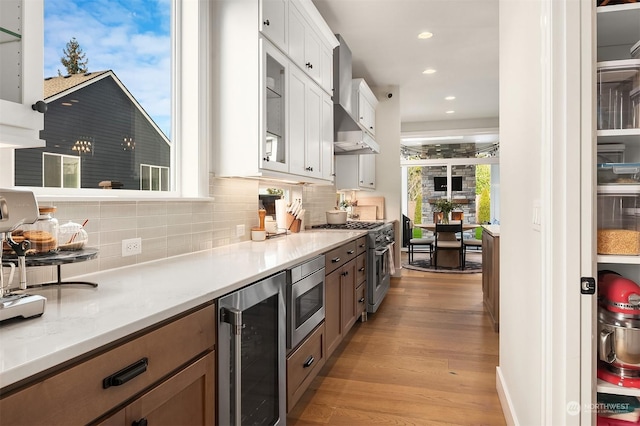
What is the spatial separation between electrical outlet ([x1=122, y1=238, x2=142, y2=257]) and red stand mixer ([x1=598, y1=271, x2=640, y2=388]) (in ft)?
6.77

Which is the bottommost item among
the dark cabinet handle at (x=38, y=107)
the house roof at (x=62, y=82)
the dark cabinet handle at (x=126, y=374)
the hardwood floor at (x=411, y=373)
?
the hardwood floor at (x=411, y=373)

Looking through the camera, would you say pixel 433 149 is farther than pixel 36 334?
Yes

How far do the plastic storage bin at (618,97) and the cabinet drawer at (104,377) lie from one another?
5.53 feet

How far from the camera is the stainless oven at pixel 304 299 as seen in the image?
6.83 ft

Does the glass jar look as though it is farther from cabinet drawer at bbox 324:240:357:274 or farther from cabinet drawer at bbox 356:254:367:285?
cabinet drawer at bbox 356:254:367:285

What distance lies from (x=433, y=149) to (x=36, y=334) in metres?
9.61

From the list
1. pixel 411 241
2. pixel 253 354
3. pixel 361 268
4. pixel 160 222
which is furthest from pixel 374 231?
pixel 411 241

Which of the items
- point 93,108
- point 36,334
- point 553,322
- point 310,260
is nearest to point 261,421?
point 310,260

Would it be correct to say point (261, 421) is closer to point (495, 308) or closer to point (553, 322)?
point (553, 322)

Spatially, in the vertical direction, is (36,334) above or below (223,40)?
below

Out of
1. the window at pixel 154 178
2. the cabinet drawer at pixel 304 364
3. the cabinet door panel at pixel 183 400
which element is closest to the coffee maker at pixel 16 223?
the cabinet door panel at pixel 183 400

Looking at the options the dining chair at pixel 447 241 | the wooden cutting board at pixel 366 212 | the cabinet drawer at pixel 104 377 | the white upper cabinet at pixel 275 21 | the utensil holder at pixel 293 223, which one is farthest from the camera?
the dining chair at pixel 447 241

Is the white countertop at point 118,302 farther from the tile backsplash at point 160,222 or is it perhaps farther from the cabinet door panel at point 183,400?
the cabinet door panel at point 183,400

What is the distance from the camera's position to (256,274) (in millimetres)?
1684
